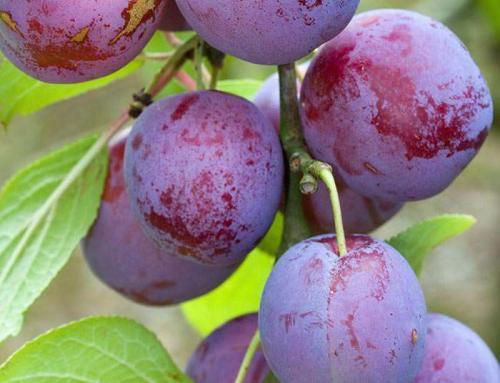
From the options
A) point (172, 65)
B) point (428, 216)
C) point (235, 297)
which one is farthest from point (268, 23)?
point (428, 216)

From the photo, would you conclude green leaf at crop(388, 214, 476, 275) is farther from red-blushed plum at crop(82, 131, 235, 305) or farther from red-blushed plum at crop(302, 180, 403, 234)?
red-blushed plum at crop(82, 131, 235, 305)

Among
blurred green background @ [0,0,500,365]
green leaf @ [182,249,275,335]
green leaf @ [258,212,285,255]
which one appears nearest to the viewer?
green leaf @ [258,212,285,255]

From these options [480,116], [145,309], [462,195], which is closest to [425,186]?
[480,116]

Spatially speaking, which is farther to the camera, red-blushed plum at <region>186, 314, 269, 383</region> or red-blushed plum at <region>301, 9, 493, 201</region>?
red-blushed plum at <region>186, 314, 269, 383</region>

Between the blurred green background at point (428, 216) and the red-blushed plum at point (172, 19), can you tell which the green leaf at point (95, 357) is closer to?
the red-blushed plum at point (172, 19)

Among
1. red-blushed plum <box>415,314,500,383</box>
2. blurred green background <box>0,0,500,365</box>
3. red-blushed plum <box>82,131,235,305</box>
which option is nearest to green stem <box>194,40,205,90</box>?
red-blushed plum <box>82,131,235,305</box>

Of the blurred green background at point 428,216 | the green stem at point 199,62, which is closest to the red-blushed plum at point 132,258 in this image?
the green stem at point 199,62

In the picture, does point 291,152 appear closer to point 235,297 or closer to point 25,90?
point 25,90
